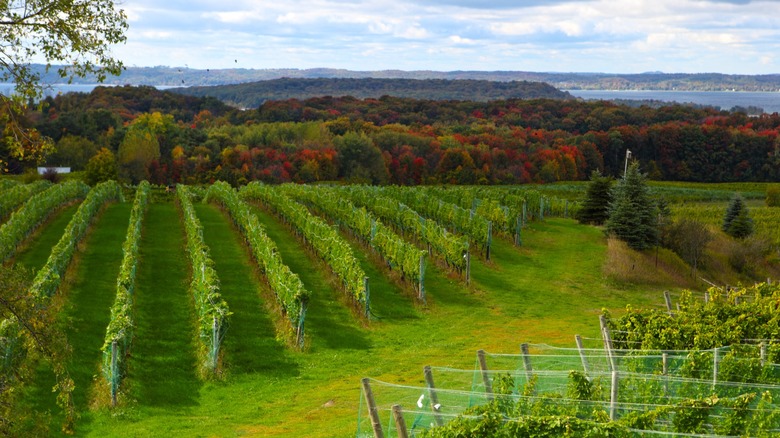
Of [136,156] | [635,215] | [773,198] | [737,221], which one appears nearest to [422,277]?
[635,215]

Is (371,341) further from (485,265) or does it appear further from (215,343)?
(485,265)

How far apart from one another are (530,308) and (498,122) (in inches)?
4530

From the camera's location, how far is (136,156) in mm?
88438

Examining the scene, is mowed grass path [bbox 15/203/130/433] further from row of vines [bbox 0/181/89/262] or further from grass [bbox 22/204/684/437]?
row of vines [bbox 0/181/89/262]

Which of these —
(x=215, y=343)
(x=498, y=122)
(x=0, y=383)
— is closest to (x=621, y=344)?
(x=215, y=343)

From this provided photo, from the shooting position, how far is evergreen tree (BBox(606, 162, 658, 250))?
38.4m

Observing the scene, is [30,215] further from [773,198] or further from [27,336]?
[773,198]

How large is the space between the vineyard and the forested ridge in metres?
48.9

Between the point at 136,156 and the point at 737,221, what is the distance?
197ft

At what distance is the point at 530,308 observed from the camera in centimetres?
2730

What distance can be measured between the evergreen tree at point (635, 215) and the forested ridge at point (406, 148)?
179ft

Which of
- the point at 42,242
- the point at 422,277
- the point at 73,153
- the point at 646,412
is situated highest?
the point at 646,412

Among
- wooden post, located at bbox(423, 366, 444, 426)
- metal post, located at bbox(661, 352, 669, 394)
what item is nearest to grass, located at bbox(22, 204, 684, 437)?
wooden post, located at bbox(423, 366, 444, 426)

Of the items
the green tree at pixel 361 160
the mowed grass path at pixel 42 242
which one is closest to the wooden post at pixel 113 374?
the mowed grass path at pixel 42 242
